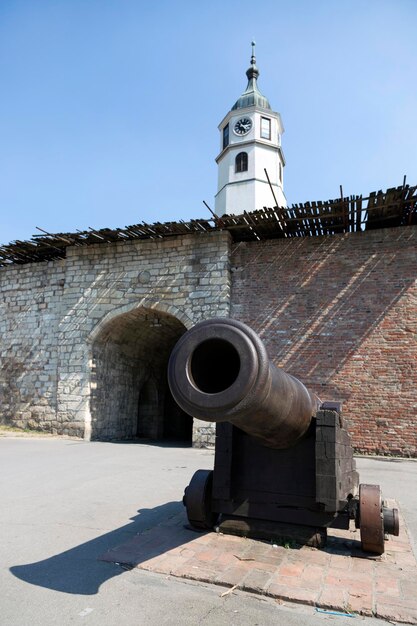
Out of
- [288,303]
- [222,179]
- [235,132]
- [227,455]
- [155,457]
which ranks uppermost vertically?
[235,132]

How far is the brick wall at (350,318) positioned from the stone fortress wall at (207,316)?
24 millimetres

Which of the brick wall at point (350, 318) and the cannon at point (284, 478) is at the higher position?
the brick wall at point (350, 318)

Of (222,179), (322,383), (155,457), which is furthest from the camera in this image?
(222,179)

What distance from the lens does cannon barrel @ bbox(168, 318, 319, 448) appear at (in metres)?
2.31

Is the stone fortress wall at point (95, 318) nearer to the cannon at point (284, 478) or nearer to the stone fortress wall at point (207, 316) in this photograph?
the stone fortress wall at point (207, 316)

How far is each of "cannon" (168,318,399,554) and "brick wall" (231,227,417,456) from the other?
650cm

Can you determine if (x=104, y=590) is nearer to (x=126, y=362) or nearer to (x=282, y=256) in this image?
(x=282, y=256)

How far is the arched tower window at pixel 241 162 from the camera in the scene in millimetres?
25800

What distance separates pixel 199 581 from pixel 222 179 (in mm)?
25853

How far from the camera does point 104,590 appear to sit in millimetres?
2621

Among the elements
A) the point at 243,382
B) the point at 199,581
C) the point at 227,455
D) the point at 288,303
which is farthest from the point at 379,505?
the point at 288,303

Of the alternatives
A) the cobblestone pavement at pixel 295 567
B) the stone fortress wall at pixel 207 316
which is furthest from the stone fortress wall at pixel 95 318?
the cobblestone pavement at pixel 295 567

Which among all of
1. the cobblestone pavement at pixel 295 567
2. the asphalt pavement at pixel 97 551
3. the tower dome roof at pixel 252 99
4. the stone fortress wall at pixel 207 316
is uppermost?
the tower dome roof at pixel 252 99

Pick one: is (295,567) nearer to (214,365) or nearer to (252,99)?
(214,365)
